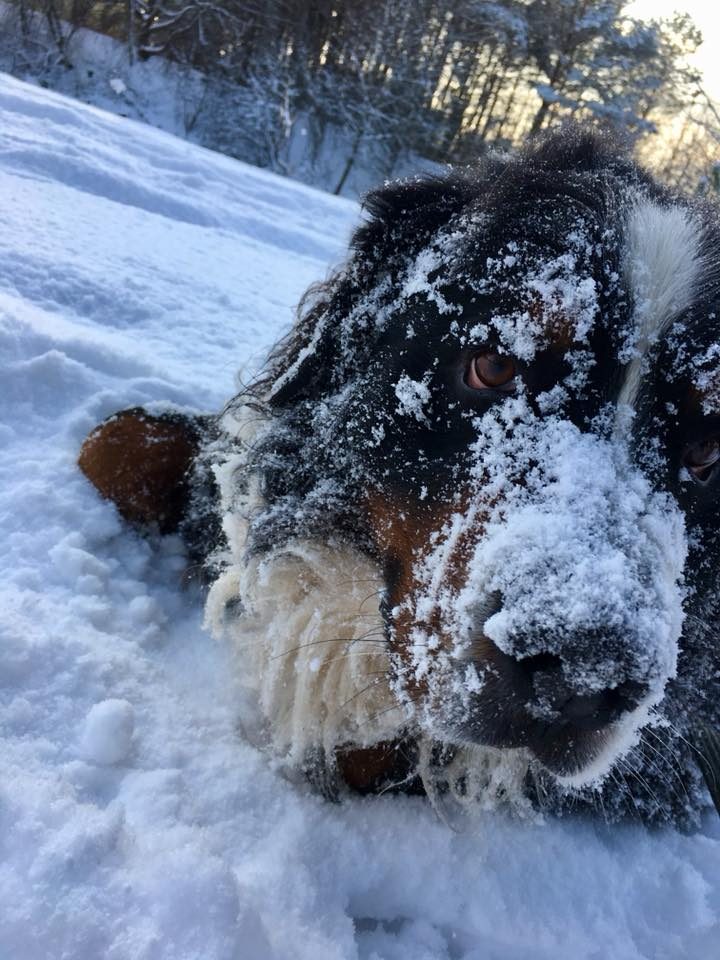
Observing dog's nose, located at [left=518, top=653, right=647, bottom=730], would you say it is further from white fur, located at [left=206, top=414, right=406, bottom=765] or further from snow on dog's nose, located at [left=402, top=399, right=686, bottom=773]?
white fur, located at [left=206, top=414, right=406, bottom=765]

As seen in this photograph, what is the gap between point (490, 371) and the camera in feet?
5.90

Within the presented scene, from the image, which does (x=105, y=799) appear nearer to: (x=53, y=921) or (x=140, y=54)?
(x=53, y=921)

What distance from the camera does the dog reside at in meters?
1.43

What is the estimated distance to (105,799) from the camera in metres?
1.65

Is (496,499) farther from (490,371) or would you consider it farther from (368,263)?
(368,263)

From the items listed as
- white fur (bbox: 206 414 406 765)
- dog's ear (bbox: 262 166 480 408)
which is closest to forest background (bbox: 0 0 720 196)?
dog's ear (bbox: 262 166 480 408)

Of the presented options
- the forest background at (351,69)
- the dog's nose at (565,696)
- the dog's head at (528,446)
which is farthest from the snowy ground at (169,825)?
the forest background at (351,69)

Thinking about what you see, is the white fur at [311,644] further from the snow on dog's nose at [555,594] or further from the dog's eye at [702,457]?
the dog's eye at [702,457]

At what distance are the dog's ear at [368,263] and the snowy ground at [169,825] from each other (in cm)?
95

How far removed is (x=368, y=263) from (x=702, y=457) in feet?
4.18

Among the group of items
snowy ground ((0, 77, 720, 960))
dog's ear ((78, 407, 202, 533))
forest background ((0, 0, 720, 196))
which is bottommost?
snowy ground ((0, 77, 720, 960))

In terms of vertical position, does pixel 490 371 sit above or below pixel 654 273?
below

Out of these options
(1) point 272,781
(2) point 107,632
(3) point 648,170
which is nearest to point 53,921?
(1) point 272,781

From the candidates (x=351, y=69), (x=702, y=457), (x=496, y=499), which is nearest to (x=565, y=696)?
(x=496, y=499)
